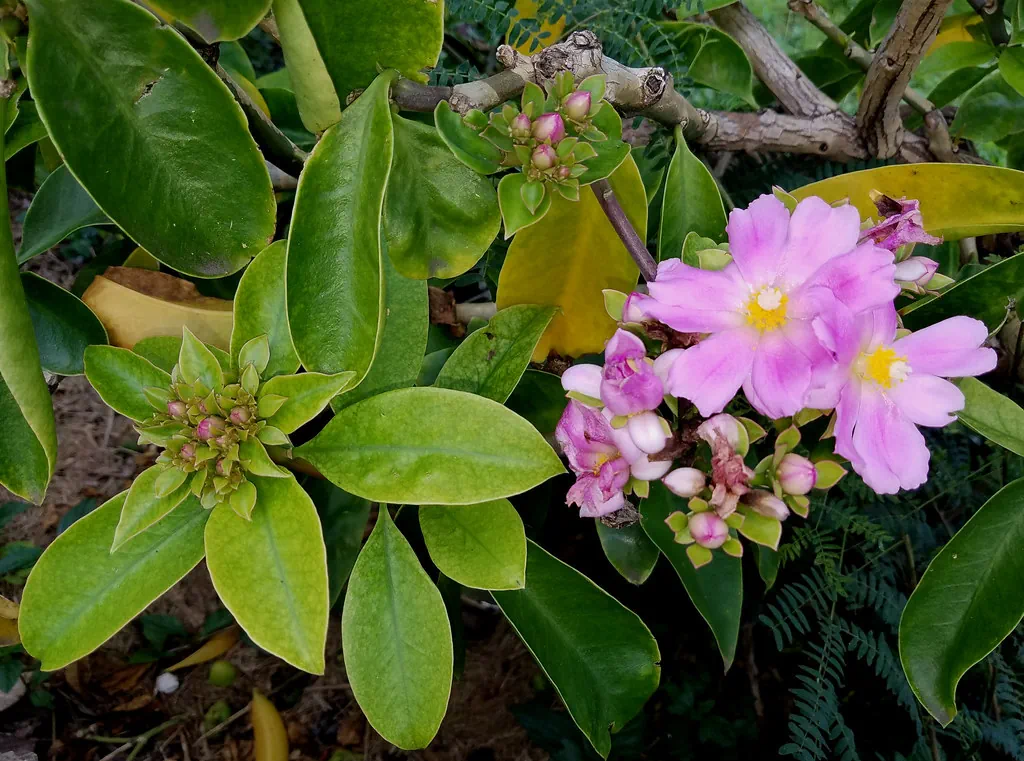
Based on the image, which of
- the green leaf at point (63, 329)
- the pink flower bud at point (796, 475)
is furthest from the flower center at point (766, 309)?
the green leaf at point (63, 329)

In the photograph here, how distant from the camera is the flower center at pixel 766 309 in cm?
63

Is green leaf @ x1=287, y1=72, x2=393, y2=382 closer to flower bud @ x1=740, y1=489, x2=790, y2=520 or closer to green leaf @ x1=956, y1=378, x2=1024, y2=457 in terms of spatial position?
flower bud @ x1=740, y1=489, x2=790, y2=520

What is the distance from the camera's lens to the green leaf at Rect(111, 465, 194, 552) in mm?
769

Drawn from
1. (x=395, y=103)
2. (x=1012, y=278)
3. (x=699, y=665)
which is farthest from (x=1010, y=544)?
(x=395, y=103)

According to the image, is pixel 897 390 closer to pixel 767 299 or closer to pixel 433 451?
pixel 767 299

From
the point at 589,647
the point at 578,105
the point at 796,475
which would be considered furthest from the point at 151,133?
the point at 589,647

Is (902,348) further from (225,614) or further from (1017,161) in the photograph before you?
(225,614)

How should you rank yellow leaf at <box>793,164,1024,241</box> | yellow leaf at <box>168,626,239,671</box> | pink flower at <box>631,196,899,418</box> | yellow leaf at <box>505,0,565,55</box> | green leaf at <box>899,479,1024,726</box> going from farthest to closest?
yellow leaf at <box>168,626,239,671</box> → yellow leaf at <box>505,0,565,55</box> → yellow leaf at <box>793,164,1024,241</box> → green leaf at <box>899,479,1024,726</box> → pink flower at <box>631,196,899,418</box>

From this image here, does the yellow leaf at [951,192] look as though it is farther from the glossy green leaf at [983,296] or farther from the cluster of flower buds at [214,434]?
the cluster of flower buds at [214,434]

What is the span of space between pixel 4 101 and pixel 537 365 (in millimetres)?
650

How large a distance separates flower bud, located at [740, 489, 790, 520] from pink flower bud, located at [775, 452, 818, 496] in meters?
0.02

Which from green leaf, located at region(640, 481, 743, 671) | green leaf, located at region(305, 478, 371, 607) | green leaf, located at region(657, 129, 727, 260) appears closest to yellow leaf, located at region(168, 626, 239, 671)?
green leaf, located at region(305, 478, 371, 607)

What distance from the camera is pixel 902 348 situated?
671 millimetres

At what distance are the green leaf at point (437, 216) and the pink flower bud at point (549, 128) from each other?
131 mm
